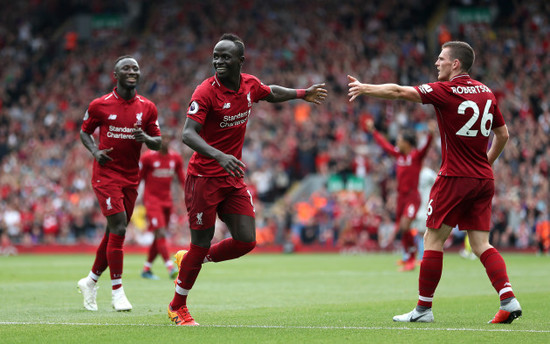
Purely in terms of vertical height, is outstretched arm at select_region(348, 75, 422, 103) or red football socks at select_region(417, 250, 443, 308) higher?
outstretched arm at select_region(348, 75, 422, 103)

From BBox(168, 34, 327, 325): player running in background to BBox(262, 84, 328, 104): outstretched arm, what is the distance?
1.43 feet

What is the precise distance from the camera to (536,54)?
31.7 m

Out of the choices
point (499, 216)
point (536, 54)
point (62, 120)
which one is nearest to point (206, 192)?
point (499, 216)

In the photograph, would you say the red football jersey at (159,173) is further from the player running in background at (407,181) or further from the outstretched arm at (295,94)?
the outstretched arm at (295,94)

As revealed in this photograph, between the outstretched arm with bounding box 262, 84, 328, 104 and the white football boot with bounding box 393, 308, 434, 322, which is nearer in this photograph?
the white football boot with bounding box 393, 308, 434, 322

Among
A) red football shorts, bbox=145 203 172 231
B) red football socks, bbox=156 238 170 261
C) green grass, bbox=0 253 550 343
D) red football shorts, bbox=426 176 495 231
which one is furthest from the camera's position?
red football shorts, bbox=145 203 172 231

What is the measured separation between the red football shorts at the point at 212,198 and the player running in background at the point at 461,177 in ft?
5.26

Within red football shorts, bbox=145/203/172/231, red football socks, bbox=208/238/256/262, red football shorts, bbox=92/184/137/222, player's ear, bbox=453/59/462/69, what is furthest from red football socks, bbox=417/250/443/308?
red football shorts, bbox=145/203/172/231

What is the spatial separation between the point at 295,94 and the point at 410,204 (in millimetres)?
9300

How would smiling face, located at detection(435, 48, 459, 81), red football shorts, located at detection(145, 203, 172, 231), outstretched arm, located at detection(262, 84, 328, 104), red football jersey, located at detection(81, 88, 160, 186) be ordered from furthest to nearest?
1. red football shorts, located at detection(145, 203, 172, 231)
2. red football jersey, located at detection(81, 88, 160, 186)
3. outstretched arm, located at detection(262, 84, 328, 104)
4. smiling face, located at detection(435, 48, 459, 81)

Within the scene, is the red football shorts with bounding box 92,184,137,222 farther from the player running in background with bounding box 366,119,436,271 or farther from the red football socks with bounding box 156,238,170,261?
the player running in background with bounding box 366,119,436,271

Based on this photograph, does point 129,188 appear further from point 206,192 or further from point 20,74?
point 20,74

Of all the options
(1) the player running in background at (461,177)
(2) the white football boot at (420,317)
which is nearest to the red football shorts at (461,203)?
(1) the player running in background at (461,177)

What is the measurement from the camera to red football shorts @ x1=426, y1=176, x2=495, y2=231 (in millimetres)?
8352
